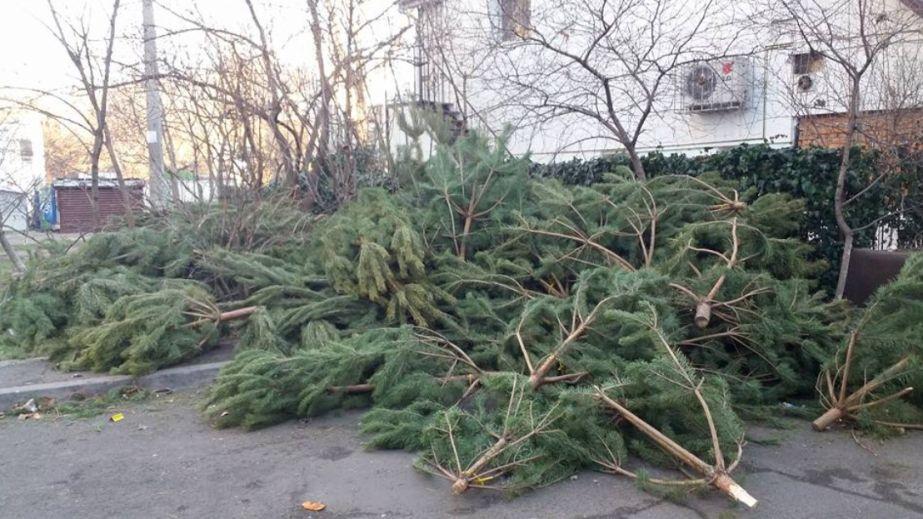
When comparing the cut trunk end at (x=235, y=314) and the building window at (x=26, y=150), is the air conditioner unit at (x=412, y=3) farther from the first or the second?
the building window at (x=26, y=150)

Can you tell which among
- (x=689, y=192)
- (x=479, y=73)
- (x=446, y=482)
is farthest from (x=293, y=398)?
(x=479, y=73)

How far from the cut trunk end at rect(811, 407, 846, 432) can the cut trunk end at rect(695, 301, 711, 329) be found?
3.25 feet

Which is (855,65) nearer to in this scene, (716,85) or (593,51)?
(593,51)

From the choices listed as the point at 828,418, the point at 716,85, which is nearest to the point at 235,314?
the point at 828,418

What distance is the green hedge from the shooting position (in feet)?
26.0

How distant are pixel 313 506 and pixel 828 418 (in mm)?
3494

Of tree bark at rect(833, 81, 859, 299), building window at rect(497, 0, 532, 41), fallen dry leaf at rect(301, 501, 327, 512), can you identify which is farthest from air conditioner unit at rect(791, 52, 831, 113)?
fallen dry leaf at rect(301, 501, 327, 512)

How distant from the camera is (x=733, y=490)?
391 cm

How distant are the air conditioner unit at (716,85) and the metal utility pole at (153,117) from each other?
7584 mm

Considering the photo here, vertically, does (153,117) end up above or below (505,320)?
above

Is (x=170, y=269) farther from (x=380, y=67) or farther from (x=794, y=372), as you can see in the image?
(x=794, y=372)

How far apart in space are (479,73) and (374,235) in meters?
5.80

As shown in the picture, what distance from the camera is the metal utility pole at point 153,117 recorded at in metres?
10.7

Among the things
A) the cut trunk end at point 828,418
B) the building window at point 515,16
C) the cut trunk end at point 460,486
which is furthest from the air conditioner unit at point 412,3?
the cut trunk end at point 460,486
